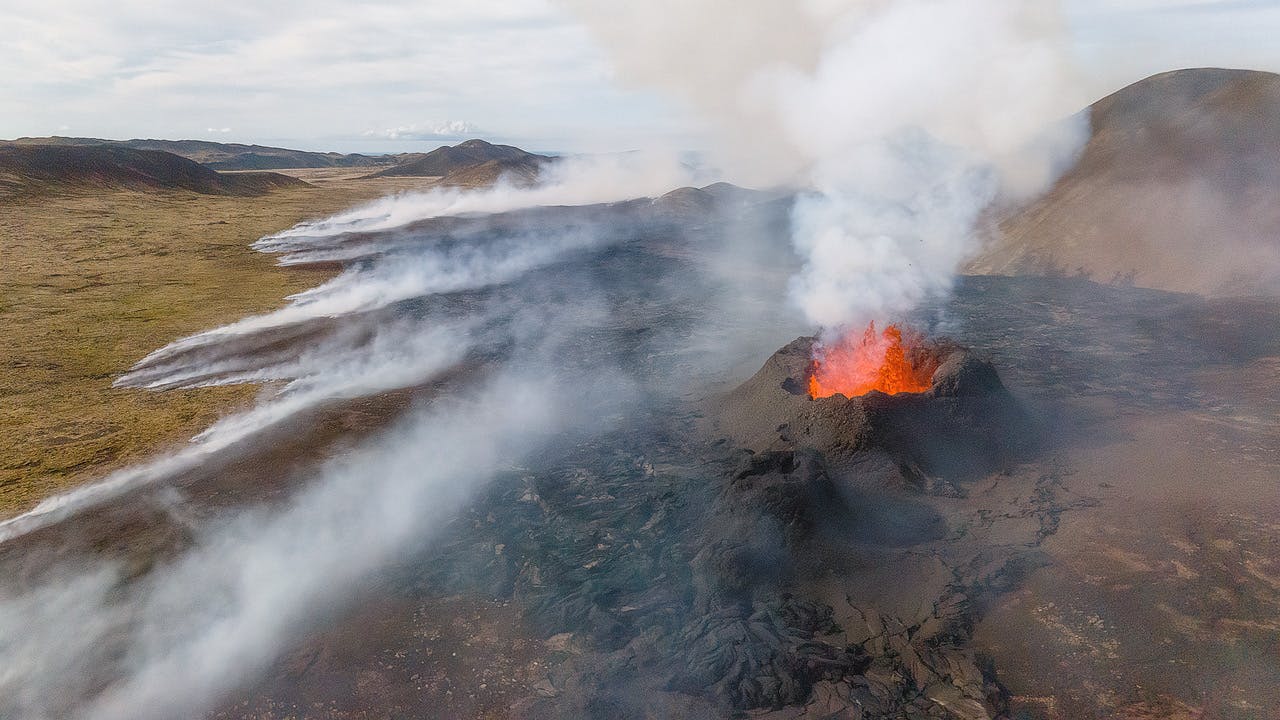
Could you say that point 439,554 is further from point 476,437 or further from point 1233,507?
point 1233,507

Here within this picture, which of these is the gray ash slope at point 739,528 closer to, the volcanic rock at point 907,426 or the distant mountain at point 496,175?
the volcanic rock at point 907,426

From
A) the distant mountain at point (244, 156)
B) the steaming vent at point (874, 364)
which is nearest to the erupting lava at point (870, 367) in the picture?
the steaming vent at point (874, 364)

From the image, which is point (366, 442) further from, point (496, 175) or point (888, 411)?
point (496, 175)

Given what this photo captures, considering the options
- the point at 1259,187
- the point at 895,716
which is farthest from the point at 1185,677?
the point at 1259,187

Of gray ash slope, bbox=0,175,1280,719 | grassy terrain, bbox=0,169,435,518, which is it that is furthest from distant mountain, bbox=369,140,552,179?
gray ash slope, bbox=0,175,1280,719

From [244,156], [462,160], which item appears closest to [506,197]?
[462,160]

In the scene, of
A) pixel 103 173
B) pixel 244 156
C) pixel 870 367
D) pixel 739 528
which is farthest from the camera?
pixel 244 156

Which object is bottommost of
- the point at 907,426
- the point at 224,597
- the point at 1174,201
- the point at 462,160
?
the point at 224,597

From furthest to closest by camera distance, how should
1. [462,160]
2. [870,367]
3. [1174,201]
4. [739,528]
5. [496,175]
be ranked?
[462,160] < [496,175] < [1174,201] < [870,367] < [739,528]
